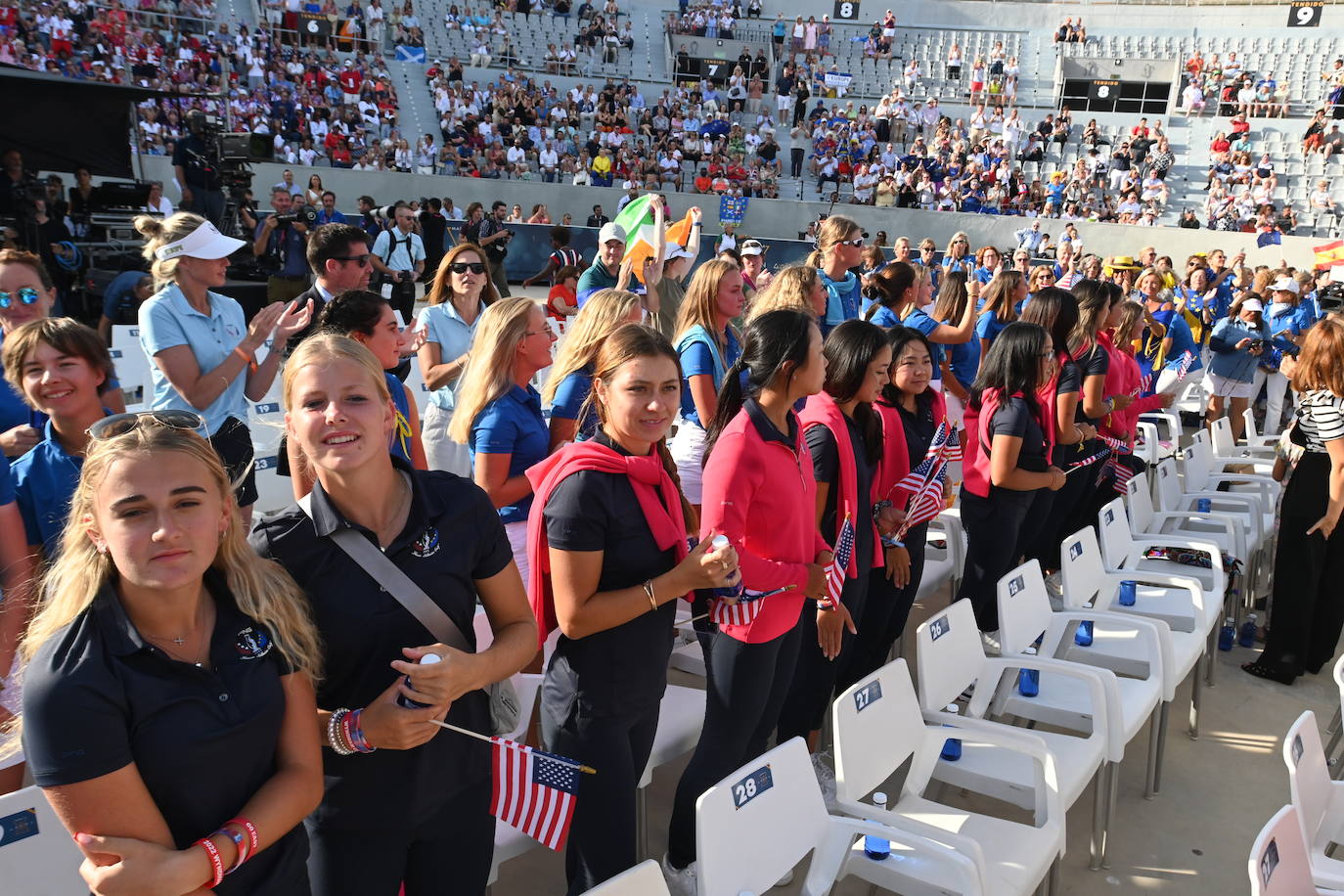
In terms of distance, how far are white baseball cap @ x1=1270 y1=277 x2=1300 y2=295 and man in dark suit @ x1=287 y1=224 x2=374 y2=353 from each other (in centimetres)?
848

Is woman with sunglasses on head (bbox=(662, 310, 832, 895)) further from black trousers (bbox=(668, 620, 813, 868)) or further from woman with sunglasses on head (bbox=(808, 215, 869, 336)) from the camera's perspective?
woman with sunglasses on head (bbox=(808, 215, 869, 336))

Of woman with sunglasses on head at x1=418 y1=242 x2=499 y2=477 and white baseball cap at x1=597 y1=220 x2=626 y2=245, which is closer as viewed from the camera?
woman with sunglasses on head at x1=418 y1=242 x2=499 y2=477

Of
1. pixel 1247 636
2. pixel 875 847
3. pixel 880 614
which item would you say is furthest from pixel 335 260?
pixel 1247 636

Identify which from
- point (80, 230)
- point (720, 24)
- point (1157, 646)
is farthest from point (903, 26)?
point (1157, 646)

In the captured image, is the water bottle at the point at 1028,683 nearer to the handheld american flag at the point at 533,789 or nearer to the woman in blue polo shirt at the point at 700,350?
the woman in blue polo shirt at the point at 700,350

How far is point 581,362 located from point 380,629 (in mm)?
1387

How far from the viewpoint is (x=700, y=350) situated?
3871 millimetres

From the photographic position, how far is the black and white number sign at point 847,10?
94.9ft

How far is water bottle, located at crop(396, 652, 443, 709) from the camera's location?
159 centimetres

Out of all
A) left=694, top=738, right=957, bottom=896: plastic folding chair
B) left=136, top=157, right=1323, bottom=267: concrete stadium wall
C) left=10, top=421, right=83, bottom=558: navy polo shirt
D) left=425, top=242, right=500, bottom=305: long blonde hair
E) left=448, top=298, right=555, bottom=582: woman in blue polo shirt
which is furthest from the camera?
left=136, top=157, right=1323, bottom=267: concrete stadium wall

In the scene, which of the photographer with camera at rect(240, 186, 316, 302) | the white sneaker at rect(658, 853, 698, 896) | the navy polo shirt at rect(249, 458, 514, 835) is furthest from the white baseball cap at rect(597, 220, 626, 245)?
the navy polo shirt at rect(249, 458, 514, 835)

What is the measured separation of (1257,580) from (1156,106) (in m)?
25.2

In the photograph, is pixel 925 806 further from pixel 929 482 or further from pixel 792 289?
pixel 792 289

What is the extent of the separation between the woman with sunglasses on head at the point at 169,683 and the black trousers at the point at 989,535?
311 centimetres
